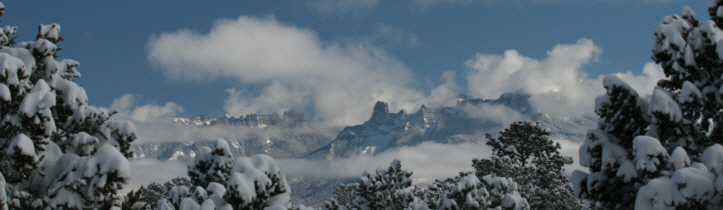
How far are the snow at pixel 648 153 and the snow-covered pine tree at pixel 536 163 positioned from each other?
608 inches

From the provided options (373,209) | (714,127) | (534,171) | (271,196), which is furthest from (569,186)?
(271,196)

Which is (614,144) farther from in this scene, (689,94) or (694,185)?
(694,185)

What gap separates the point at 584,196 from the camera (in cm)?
921

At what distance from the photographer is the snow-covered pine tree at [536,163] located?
77.3 feet

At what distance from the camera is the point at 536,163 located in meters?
26.8

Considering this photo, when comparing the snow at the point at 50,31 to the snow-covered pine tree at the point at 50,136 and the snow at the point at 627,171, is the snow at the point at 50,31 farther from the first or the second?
the snow at the point at 627,171

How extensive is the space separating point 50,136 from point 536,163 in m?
24.2

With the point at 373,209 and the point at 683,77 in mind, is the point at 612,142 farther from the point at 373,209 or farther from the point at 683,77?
the point at 373,209

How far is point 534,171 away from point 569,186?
504cm

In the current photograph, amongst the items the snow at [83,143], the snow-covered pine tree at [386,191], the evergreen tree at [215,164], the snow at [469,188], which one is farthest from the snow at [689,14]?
the snow at [83,143]

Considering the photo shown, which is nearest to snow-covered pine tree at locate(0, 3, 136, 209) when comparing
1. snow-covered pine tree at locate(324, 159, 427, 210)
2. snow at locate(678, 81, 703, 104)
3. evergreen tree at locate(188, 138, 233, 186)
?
evergreen tree at locate(188, 138, 233, 186)

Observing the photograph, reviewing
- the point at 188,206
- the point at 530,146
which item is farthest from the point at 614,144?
the point at 530,146

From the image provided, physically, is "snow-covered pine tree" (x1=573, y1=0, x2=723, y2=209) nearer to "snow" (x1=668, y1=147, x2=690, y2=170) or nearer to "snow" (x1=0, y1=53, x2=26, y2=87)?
"snow" (x1=668, y1=147, x2=690, y2=170)

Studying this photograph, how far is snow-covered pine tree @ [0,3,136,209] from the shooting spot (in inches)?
316
